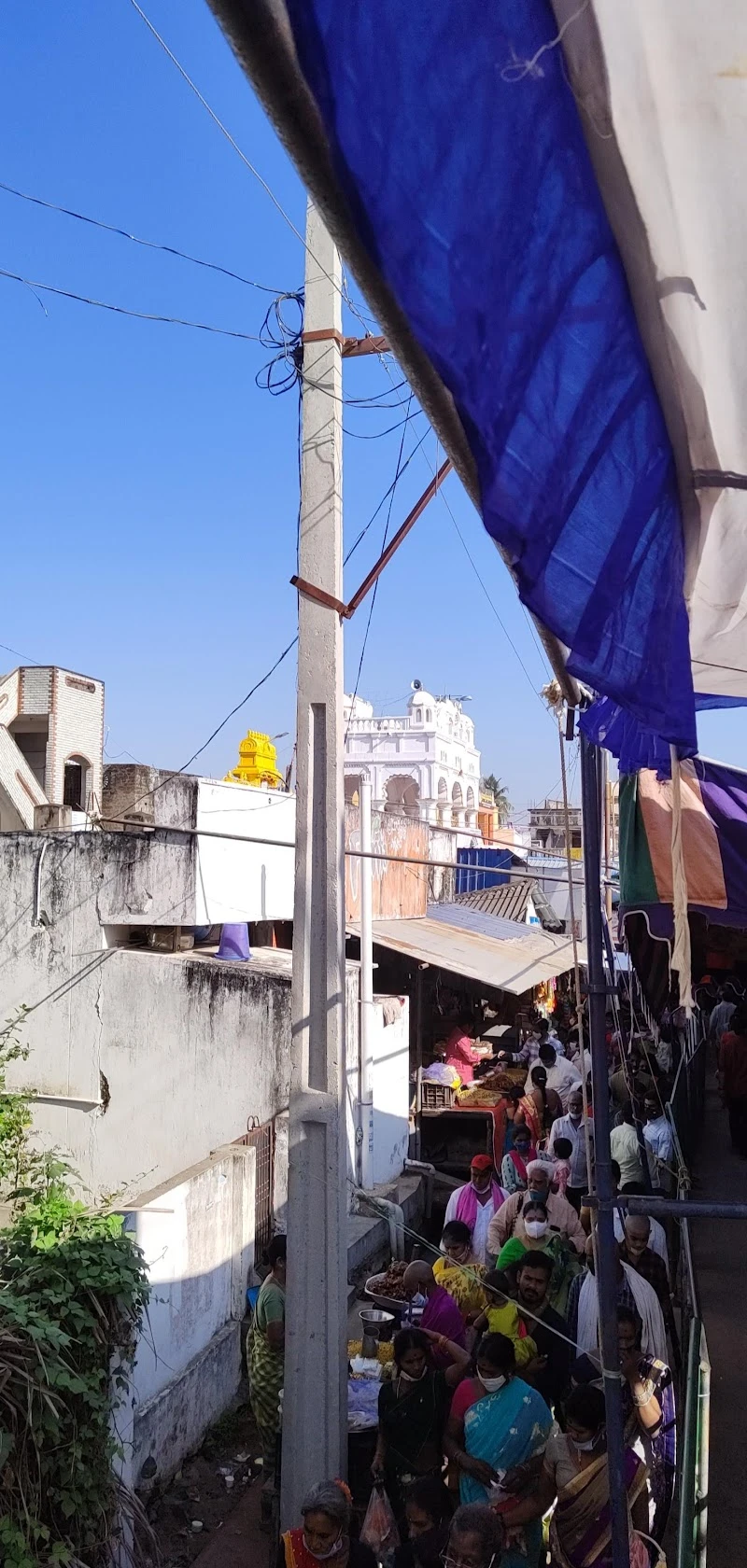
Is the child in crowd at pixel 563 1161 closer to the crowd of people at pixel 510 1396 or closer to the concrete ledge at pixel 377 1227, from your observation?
the crowd of people at pixel 510 1396

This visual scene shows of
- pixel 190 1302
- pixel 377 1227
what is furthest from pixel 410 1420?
pixel 377 1227

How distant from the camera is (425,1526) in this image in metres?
4.04

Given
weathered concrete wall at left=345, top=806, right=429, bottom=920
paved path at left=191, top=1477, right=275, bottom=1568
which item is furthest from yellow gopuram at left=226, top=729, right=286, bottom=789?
paved path at left=191, top=1477, right=275, bottom=1568

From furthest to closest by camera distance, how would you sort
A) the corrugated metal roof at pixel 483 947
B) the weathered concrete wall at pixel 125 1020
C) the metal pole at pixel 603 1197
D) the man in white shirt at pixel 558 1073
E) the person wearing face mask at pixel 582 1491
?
the corrugated metal roof at pixel 483 947 → the man in white shirt at pixel 558 1073 → the weathered concrete wall at pixel 125 1020 → the person wearing face mask at pixel 582 1491 → the metal pole at pixel 603 1197

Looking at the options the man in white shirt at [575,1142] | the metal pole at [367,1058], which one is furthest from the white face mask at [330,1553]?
the metal pole at [367,1058]

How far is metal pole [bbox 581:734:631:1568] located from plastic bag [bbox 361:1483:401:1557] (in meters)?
1.74

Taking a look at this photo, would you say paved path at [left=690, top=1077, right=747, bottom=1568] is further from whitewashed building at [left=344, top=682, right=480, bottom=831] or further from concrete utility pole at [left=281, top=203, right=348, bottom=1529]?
whitewashed building at [left=344, top=682, right=480, bottom=831]

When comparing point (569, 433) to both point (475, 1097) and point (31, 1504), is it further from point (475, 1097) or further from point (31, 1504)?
point (475, 1097)

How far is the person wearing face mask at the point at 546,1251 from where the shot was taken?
19.6 ft

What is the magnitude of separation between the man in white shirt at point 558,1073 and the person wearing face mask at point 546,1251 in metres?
4.25

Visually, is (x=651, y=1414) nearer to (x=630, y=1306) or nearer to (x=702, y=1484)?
(x=702, y=1484)

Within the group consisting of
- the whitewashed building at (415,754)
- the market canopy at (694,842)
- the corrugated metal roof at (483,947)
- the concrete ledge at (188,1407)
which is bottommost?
the concrete ledge at (188,1407)

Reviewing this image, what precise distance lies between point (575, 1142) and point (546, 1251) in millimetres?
2708

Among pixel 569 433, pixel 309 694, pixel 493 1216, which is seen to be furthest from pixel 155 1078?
pixel 569 433
